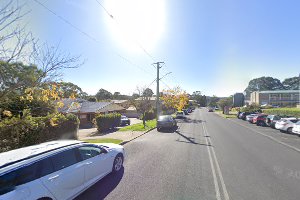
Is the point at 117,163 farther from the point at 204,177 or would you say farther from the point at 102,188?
the point at 204,177

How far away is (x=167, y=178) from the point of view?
21.3 ft

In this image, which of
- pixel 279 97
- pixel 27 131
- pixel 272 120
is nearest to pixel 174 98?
pixel 272 120

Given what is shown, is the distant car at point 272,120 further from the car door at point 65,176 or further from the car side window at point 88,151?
the car door at point 65,176

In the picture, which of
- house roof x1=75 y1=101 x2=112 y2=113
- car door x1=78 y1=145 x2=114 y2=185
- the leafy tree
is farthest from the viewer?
the leafy tree

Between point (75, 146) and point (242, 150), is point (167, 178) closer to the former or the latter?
point (75, 146)

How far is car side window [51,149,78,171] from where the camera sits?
4.75 metres

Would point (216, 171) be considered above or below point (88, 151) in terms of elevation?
below

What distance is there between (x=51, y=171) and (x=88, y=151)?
152 cm

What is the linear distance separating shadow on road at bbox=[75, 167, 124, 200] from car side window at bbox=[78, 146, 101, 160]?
0.90 m

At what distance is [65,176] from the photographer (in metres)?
4.76

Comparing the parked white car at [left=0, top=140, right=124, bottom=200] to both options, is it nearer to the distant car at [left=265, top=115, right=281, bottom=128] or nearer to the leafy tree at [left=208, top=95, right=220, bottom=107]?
the distant car at [left=265, top=115, right=281, bottom=128]

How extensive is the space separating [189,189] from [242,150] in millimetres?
6309

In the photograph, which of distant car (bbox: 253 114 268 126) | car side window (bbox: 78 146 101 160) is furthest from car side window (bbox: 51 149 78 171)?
distant car (bbox: 253 114 268 126)

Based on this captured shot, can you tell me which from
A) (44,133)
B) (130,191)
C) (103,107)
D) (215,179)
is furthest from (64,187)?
(103,107)
